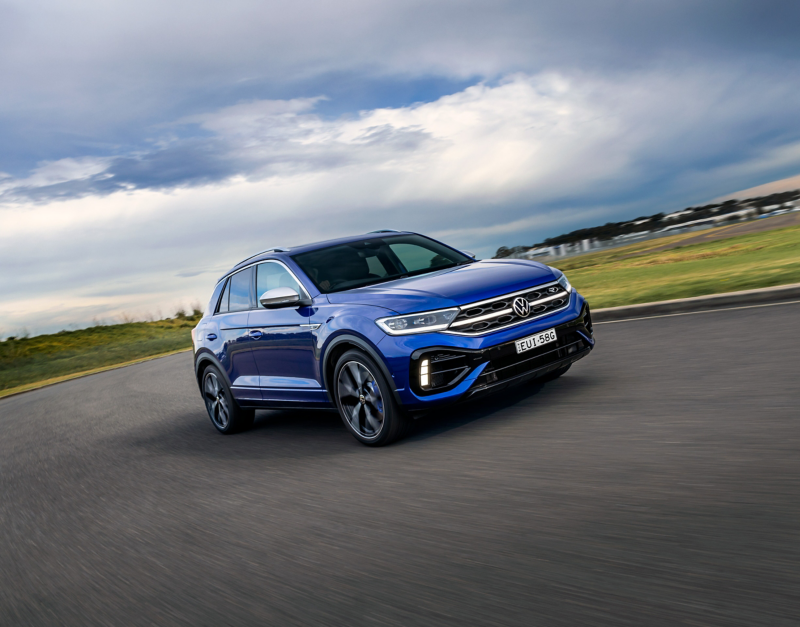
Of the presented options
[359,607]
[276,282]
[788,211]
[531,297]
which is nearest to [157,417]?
[276,282]

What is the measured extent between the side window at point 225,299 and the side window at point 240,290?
64 mm

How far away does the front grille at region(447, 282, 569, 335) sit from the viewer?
577 centimetres

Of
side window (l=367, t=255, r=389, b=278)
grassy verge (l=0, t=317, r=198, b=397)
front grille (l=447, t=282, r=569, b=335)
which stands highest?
side window (l=367, t=255, r=389, b=278)

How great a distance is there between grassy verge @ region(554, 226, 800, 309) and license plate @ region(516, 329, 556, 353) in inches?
270

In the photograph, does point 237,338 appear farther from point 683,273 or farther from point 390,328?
point 683,273

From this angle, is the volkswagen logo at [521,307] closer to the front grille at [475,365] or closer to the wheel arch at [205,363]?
the front grille at [475,365]

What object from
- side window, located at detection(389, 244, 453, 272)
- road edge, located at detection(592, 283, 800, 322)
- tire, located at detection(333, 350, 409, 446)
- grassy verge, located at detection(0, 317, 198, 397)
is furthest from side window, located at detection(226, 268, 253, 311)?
grassy verge, located at detection(0, 317, 198, 397)

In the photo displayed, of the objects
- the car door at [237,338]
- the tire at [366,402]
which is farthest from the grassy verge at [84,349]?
the tire at [366,402]

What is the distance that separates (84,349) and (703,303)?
53.6 metres

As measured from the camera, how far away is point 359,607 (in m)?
3.25

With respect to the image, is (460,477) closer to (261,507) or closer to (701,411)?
(261,507)

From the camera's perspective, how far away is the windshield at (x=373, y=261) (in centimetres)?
694

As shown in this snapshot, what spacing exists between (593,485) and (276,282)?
4.00 meters

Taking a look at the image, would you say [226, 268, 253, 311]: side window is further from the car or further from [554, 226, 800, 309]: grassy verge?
[554, 226, 800, 309]: grassy verge
